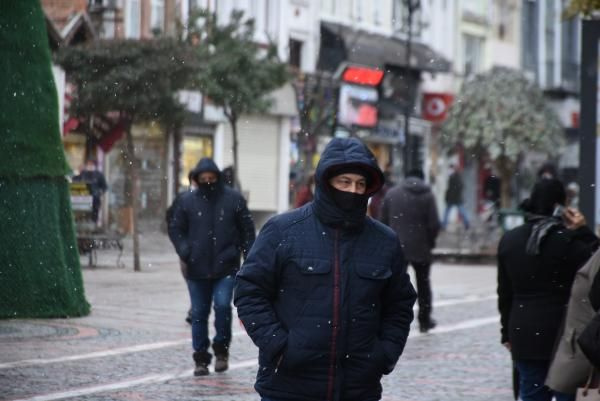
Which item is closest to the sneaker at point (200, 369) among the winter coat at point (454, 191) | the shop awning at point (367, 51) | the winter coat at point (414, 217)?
the winter coat at point (414, 217)

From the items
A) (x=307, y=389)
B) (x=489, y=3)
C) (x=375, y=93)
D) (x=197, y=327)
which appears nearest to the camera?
(x=307, y=389)

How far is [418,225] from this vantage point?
54.4 ft

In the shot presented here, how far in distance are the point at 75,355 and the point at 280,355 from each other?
7646 millimetres

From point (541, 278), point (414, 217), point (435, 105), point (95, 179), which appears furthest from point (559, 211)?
point (435, 105)

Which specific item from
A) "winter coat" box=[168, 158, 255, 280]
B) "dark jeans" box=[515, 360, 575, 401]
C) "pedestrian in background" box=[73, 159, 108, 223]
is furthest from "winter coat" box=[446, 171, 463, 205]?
"dark jeans" box=[515, 360, 575, 401]

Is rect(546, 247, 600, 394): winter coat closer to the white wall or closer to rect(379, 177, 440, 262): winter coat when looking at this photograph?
rect(379, 177, 440, 262): winter coat

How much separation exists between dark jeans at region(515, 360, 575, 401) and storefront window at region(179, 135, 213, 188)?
1286 inches

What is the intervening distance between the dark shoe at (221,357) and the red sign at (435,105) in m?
44.4

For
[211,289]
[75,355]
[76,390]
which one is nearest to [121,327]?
[75,355]

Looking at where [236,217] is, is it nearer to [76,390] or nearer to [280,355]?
[76,390]

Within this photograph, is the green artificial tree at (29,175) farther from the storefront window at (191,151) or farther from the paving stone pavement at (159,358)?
the storefront window at (191,151)

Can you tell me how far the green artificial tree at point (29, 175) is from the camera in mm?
16422

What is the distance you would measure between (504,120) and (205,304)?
131ft

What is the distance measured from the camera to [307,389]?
6145 millimetres
